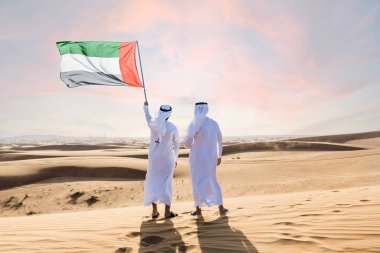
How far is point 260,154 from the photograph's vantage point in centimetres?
2978

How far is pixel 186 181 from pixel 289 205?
27.3 feet

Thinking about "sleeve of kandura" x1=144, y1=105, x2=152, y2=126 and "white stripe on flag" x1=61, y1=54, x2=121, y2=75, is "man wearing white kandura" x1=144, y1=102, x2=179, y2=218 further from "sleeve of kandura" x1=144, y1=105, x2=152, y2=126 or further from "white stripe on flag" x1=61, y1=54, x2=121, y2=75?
"white stripe on flag" x1=61, y1=54, x2=121, y2=75

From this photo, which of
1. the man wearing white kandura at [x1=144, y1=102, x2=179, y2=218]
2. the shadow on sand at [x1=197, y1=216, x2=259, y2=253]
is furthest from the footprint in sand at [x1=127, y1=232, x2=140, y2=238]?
the man wearing white kandura at [x1=144, y1=102, x2=179, y2=218]

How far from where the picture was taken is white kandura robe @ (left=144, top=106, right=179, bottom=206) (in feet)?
19.3

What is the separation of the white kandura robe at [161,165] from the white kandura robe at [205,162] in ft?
1.04

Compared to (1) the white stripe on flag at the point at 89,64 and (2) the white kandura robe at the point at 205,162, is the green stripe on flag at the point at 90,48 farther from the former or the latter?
(2) the white kandura robe at the point at 205,162

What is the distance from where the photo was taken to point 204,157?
238 inches

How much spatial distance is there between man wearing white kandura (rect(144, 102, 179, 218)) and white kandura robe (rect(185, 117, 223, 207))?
1.10ft

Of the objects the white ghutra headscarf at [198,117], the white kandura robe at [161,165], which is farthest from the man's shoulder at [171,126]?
the white ghutra headscarf at [198,117]

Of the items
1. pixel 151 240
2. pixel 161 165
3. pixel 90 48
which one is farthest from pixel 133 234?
pixel 90 48

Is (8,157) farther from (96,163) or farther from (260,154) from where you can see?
(260,154)

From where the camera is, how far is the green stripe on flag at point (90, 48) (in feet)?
23.3

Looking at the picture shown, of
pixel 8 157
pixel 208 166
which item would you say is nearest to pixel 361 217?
pixel 208 166

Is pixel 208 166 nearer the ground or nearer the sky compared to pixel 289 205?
nearer the sky
